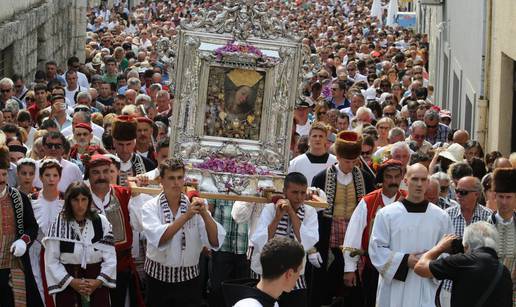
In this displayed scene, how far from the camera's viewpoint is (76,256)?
11.2 metres

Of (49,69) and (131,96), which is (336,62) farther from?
(131,96)

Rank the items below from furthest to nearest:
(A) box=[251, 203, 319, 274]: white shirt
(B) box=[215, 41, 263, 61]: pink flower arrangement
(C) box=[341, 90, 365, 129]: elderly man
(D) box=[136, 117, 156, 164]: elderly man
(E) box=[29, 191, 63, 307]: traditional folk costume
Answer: (C) box=[341, 90, 365, 129]: elderly man → (D) box=[136, 117, 156, 164]: elderly man → (B) box=[215, 41, 263, 61]: pink flower arrangement → (E) box=[29, 191, 63, 307]: traditional folk costume → (A) box=[251, 203, 319, 274]: white shirt

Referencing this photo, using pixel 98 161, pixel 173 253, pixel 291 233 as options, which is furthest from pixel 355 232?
pixel 98 161

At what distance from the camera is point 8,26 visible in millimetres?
25188

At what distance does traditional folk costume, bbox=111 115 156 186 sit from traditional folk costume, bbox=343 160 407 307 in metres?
2.18

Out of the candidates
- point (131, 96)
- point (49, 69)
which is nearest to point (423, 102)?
point (131, 96)

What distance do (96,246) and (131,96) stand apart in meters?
8.89

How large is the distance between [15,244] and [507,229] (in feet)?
12.7

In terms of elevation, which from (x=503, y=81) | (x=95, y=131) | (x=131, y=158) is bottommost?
(x=131, y=158)

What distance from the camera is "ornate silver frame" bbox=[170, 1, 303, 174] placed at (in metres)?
12.4

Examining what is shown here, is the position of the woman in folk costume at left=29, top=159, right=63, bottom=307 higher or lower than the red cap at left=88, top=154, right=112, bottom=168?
lower

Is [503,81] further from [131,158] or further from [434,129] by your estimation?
[131,158]

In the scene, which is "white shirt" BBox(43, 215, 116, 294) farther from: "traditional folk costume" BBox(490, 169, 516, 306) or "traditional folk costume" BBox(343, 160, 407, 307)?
"traditional folk costume" BBox(490, 169, 516, 306)

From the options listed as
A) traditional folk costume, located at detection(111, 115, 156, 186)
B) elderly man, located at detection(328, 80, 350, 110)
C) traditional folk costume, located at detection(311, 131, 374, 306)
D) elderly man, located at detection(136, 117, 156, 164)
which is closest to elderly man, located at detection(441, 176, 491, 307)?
traditional folk costume, located at detection(311, 131, 374, 306)
